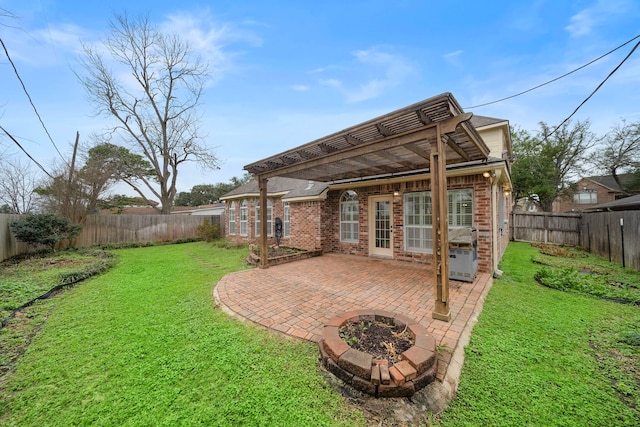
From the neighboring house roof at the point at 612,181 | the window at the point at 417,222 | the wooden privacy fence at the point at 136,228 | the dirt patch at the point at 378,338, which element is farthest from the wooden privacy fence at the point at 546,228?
the wooden privacy fence at the point at 136,228

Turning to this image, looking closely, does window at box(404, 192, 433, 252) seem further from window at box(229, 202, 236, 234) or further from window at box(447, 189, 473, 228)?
window at box(229, 202, 236, 234)

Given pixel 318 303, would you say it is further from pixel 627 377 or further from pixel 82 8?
pixel 82 8

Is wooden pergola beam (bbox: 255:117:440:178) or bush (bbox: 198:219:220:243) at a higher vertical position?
wooden pergola beam (bbox: 255:117:440:178)

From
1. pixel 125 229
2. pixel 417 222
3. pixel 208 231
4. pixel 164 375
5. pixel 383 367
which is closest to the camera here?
pixel 383 367

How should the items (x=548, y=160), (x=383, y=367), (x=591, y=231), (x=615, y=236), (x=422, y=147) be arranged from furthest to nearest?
1. (x=548, y=160)
2. (x=591, y=231)
3. (x=615, y=236)
4. (x=422, y=147)
5. (x=383, y=367)

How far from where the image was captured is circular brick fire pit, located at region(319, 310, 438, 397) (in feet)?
6.72

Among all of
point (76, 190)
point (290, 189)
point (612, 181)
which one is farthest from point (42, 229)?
point (612, 181)

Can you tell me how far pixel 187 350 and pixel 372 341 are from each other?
7.37 feet

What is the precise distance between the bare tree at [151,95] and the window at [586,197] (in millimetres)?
39093

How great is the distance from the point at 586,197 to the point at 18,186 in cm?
4645

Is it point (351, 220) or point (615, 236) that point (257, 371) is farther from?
point (615, 236)

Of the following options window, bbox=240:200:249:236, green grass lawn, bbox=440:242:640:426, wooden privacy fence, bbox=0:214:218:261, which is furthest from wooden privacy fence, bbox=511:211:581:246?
wooden privacy fence, bbox=0:214:218:261

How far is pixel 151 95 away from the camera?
17172 mm

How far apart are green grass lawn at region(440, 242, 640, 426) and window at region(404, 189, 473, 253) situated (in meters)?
2.64
